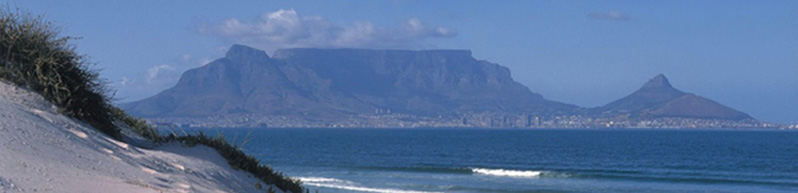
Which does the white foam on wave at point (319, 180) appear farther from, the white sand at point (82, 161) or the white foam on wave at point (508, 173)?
the white sand at point (82, 161)

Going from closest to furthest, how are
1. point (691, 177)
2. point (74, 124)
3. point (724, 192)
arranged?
point (74, 124) → point (724, 192) → point (691, 177)

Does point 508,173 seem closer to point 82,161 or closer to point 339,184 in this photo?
point 339,184

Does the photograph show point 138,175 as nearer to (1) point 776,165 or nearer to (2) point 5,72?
(2) point 5,72

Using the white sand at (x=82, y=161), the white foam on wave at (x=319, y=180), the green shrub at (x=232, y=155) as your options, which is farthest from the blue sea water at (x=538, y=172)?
the white sand at (x=82, y=161)

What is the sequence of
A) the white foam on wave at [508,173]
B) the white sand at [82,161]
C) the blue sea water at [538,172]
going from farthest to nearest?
the white foam on wave at [508,173] < the blue sea water at [538,172] < the white sand at [82,161]

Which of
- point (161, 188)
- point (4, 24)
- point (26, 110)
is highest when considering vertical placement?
point (4, 24)

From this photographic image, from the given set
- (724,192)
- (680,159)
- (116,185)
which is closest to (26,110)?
(116,185)

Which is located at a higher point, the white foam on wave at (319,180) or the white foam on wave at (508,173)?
the white foam on wave at (508,173)

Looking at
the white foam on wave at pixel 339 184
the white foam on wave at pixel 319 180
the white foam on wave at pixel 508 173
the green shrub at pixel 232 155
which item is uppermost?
the white foam on wave at pixel 508 173

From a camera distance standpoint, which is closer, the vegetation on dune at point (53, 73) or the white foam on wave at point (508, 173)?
the vegetation on dune at point (53, 73)
